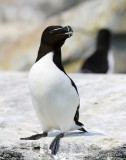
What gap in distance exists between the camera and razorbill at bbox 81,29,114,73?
12.1 m

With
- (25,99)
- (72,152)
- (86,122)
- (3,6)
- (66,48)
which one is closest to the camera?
(72,152)

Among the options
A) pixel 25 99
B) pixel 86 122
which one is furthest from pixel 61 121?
pixel 25 99

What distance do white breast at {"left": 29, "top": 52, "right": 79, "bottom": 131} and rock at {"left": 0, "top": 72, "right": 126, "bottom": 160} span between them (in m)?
0.17

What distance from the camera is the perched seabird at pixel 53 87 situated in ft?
18.5

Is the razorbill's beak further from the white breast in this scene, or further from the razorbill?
the razorbill

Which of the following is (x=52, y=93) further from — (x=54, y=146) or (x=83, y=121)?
(x=83, y=121)

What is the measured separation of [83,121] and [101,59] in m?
5.45

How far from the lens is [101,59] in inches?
488

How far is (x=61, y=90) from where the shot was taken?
223 inches

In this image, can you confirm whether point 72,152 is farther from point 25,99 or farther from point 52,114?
point 25,99

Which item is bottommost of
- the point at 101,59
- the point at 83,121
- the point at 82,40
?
the point at 83,121

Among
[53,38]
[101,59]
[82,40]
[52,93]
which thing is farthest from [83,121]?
[82,40]

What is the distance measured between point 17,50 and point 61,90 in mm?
8690

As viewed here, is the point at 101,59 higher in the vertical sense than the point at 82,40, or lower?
lower
